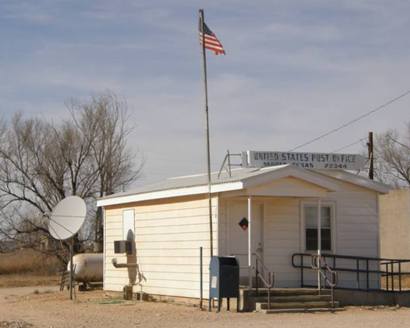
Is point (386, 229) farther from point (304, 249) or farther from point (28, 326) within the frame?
point (28, 326)

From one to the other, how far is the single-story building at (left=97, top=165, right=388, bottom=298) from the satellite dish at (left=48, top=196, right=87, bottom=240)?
149 cm

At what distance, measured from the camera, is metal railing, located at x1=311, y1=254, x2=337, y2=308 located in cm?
2130

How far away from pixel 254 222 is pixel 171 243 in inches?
99.8

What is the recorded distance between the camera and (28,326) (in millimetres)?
17531

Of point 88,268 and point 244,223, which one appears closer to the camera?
point 244,223

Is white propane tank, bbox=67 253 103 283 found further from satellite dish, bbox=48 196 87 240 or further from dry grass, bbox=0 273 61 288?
dry grass, bbox=0 273 61 288

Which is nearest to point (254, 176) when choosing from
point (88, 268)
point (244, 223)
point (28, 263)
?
point (244, 223)

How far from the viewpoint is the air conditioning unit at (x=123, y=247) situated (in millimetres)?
25406

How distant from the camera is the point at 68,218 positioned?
25.6m

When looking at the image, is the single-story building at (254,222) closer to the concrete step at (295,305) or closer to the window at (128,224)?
the window at (128,224)

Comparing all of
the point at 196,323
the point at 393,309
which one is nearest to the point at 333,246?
the point at 393,309

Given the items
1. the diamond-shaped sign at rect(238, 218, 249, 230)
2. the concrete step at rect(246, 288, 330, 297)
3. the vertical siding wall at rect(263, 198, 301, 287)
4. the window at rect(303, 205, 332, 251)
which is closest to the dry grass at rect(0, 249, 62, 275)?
the window at rect(303, 205, 332, 251)

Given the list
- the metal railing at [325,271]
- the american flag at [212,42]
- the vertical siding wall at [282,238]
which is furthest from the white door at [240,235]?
the american flag at [212,42]

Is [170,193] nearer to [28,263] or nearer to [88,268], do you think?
[88,268]
